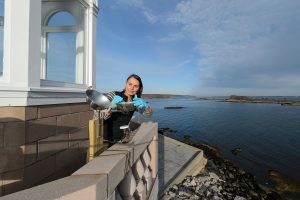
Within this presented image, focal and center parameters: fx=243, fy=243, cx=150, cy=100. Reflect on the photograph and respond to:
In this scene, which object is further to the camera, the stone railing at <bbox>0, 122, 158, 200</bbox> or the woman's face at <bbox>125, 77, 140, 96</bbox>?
the woman's face at <bbox>125, 77, 140, 96</bbox>

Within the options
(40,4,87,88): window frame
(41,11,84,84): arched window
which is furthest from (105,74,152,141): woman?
(41,11,84,84): arched window

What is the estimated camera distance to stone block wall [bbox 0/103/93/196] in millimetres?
2609

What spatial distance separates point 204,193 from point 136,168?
523cm

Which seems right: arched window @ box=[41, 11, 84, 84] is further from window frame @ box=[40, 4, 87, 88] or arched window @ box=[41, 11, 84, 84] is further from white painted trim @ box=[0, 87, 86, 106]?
white painted trim @ box=[0, 87, 86, 106]

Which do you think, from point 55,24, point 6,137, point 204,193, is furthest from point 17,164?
point 204,193

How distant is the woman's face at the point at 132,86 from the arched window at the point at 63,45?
98cm

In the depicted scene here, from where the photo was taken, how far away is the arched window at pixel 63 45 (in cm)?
445

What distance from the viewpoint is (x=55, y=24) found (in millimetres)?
4500

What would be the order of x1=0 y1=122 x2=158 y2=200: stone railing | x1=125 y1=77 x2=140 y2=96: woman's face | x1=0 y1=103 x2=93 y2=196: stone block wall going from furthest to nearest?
x1=125 y1=77 x2=140 y2=96: woman's face
x1=0 y1=103 x2=93 y2=196: stone block wall
x1=0 y1=122 x2=158 y2=200: stone railing

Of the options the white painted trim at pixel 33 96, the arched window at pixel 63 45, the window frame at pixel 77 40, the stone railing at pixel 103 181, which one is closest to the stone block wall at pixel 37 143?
the white painted trim at pixel 33 96

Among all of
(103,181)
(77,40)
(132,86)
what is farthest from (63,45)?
(103,181)

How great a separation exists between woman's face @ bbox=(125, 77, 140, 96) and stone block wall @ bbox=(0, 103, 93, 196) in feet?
2.84

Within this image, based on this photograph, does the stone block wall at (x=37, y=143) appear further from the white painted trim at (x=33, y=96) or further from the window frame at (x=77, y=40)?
the window frame at (x=77, y=40)

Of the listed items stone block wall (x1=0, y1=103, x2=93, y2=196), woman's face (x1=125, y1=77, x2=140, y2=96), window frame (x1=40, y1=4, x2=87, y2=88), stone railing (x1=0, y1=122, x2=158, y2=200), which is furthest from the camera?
window frame (x1=40, y1=4, x2=87, y2=88)
